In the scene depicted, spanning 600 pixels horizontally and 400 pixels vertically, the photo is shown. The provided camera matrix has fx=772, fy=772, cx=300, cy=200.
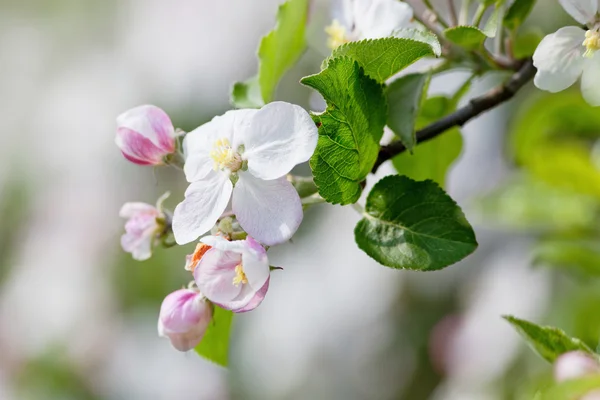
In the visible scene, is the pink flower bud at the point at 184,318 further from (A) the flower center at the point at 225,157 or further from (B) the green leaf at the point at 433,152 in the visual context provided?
(B) the green leaf at the point at 433,152

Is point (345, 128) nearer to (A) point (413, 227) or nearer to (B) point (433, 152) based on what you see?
(A) point (413, 227)

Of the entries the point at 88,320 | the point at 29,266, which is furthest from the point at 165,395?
the point at 29,266

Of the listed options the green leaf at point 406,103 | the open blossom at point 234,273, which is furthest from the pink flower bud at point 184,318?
the green leaf at point 406,103

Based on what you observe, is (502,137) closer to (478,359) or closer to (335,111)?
(478,359)

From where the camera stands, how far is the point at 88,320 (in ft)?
5.46

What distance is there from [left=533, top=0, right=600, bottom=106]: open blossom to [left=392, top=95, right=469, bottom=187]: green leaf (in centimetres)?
13

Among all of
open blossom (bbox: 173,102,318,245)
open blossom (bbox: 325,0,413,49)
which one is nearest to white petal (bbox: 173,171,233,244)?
open blossom (bbox: 173,102,318,245)

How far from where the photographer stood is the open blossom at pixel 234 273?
325mm

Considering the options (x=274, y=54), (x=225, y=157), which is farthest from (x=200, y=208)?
(x=274, y=54)

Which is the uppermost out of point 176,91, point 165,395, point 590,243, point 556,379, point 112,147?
point 556,379

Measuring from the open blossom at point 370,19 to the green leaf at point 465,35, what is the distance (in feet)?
0.10

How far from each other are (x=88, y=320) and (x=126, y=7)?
922 mm

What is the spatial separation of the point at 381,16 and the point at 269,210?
0.14 m

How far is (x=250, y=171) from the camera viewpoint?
35 cm
